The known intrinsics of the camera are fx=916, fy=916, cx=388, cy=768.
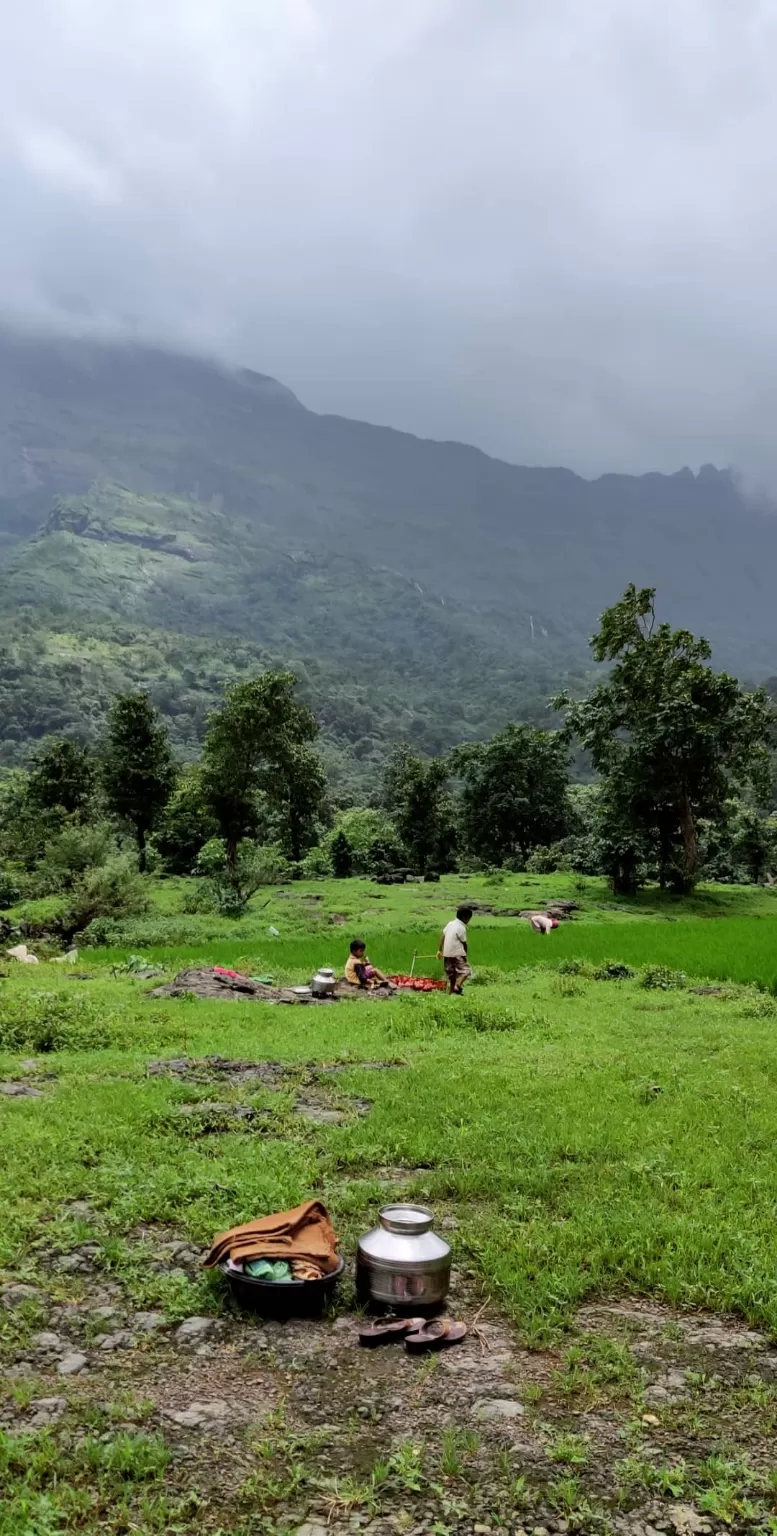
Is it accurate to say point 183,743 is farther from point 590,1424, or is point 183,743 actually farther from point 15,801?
point 590,1424

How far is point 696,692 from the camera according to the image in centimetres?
3822

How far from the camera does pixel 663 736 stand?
121 feet

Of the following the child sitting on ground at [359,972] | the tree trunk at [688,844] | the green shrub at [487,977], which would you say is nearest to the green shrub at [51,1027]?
the child sitting on ground at [359,972]

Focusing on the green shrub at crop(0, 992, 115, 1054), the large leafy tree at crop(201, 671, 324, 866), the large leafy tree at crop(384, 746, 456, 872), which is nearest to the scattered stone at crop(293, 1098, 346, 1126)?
the green shrub at crop(0, 992, 115, 1054)

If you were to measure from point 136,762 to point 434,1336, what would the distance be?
39649 millimetres

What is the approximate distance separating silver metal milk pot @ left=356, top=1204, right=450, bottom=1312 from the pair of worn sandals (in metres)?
0.15

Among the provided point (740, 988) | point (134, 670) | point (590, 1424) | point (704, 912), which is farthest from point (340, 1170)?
point (134, 670)

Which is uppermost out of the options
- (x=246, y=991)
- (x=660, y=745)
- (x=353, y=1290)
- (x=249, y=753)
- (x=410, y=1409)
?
(x=660, y=745)

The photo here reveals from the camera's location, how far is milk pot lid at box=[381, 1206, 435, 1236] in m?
5.51

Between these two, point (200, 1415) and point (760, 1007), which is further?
point (760, 1007)

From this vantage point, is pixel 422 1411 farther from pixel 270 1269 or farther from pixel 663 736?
pixel 663 736

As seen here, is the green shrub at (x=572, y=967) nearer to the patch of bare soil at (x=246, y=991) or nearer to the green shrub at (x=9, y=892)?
the patch of bare soil at (x=246, y=991)

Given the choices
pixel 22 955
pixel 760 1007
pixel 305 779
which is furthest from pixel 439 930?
pixel 305 779

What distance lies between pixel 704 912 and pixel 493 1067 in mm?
26486
